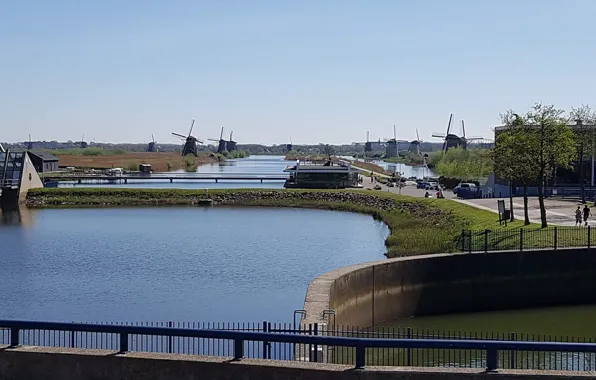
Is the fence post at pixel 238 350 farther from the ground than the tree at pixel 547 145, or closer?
Result: closer

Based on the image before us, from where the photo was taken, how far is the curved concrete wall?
1027 inches

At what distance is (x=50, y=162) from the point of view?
128m

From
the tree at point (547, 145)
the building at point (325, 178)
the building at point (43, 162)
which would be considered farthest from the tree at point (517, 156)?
the building at point (43, 162)

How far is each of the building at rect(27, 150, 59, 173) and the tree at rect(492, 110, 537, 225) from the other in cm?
9120

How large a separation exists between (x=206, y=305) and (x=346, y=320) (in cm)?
812

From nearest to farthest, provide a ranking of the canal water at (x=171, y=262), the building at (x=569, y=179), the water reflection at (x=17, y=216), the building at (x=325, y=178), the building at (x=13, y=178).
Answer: the canal water at (x=171, y=262), the building at (x=569, y=179), the water reflection at (x=17, y=216), the building at (x=13, y=178), the building at (x=325, y=178)

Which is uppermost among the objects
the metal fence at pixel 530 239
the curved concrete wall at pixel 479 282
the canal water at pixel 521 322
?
the metal fence at pixel 530 239

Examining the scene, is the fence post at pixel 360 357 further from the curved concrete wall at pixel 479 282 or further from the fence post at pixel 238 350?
the curved concrete wall at pixel 479 282

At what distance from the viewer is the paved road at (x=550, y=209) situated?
41.6 m

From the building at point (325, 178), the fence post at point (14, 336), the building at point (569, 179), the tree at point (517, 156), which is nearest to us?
the fence post at point (14, 336)

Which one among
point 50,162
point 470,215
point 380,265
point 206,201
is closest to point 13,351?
point 380,265

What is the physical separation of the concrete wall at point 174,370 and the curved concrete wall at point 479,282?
13564 millimetres

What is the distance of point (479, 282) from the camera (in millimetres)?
28344

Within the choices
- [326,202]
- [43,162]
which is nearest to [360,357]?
[326,202]
